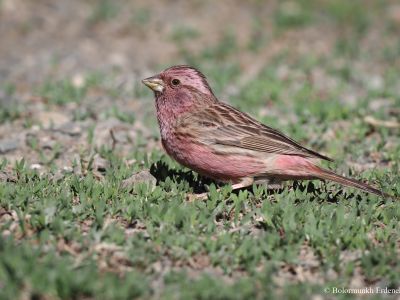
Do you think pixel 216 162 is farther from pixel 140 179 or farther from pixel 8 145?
pixel 8 145

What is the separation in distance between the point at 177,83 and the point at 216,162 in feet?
3.20

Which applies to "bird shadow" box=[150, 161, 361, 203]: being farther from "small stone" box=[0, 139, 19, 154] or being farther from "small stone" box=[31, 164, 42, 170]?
"small stone" box=[0, 139, 19, 154]

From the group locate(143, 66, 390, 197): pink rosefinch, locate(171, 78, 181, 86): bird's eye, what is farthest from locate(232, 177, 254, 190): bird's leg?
locate(171, 78, 181, 86): bird's eye

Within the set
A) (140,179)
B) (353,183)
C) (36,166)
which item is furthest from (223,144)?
(36,166)

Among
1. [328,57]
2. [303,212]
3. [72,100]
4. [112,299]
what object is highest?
[328,57]

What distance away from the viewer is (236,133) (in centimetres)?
635

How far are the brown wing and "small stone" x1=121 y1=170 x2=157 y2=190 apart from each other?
53 centimetres

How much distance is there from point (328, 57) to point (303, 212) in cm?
647

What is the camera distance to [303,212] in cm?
535

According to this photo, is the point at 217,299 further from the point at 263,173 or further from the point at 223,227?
the point at 263,173

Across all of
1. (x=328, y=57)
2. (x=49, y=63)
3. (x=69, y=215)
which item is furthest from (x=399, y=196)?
(x=49, y=63)

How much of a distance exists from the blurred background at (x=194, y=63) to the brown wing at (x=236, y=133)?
154cm

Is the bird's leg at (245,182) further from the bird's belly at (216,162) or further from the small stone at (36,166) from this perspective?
the small stone at (36,166)

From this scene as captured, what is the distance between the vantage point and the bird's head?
6.59m
